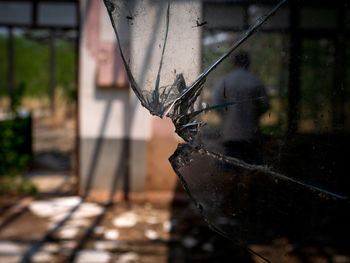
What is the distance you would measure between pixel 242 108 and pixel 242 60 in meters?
0.18

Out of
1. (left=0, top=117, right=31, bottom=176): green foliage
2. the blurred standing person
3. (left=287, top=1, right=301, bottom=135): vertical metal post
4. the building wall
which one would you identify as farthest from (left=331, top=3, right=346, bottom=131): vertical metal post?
(left=0, top=117, right=31, bottom=176): green foliage

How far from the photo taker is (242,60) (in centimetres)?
125

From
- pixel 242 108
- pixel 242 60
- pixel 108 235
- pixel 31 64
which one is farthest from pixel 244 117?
pixel 31 64

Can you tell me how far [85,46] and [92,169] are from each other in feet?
5.93

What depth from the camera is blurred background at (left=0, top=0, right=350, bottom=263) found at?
123 cm

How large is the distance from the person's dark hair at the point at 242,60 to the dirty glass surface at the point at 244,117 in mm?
19

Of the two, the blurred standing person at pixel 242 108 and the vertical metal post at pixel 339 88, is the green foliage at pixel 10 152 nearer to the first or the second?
the blurred standing person at pixel 242 108

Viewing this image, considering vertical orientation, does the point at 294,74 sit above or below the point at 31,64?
below

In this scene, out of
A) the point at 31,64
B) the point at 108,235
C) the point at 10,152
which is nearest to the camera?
the point at 108,235

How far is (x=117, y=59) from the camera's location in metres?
4.93

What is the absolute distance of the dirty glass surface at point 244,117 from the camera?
121 cm

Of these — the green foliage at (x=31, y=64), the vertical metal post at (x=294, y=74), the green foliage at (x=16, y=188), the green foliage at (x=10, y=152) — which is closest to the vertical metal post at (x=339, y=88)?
the vertical metal post at (x=294, y=74)

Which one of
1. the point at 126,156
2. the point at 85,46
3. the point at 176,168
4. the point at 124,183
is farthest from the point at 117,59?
the point at 176,168

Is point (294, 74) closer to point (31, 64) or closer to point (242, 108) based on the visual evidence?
point (242, 108)
